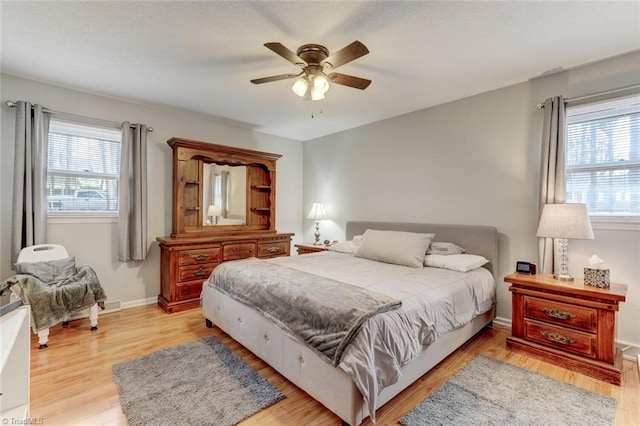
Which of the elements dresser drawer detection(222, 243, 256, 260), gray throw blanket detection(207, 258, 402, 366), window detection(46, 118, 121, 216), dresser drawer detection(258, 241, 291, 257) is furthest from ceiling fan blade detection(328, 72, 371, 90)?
window detection(46, 118, 121, 216)

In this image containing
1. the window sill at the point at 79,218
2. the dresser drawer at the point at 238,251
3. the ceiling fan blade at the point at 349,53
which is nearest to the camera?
the ceiling fan blade at the point at 349,53

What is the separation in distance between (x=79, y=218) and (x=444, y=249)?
4.16m

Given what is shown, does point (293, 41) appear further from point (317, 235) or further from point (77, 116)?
point (317, 235)

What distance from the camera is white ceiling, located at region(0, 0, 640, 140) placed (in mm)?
1957

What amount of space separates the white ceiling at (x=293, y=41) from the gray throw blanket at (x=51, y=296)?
79.5 inches

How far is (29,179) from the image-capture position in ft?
9.65

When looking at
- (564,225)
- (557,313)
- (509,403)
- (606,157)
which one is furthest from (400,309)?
(606,157)

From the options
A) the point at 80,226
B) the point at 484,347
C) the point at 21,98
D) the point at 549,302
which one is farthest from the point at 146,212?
the point at 549,302

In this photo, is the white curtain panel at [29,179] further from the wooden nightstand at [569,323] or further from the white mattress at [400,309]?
the wooden nightstand at [569,323]

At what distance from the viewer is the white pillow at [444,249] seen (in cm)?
320

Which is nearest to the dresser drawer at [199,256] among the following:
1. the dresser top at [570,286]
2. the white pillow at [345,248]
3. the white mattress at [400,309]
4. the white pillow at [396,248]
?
the white mattress at [400,309]

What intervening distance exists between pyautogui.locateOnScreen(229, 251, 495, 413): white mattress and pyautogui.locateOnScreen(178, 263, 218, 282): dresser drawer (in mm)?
1167

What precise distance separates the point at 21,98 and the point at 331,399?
13.4 ft

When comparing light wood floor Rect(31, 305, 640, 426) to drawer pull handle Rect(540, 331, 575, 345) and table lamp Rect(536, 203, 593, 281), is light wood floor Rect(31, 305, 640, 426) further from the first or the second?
table lamp Rect(536, 203, 593, 281)
